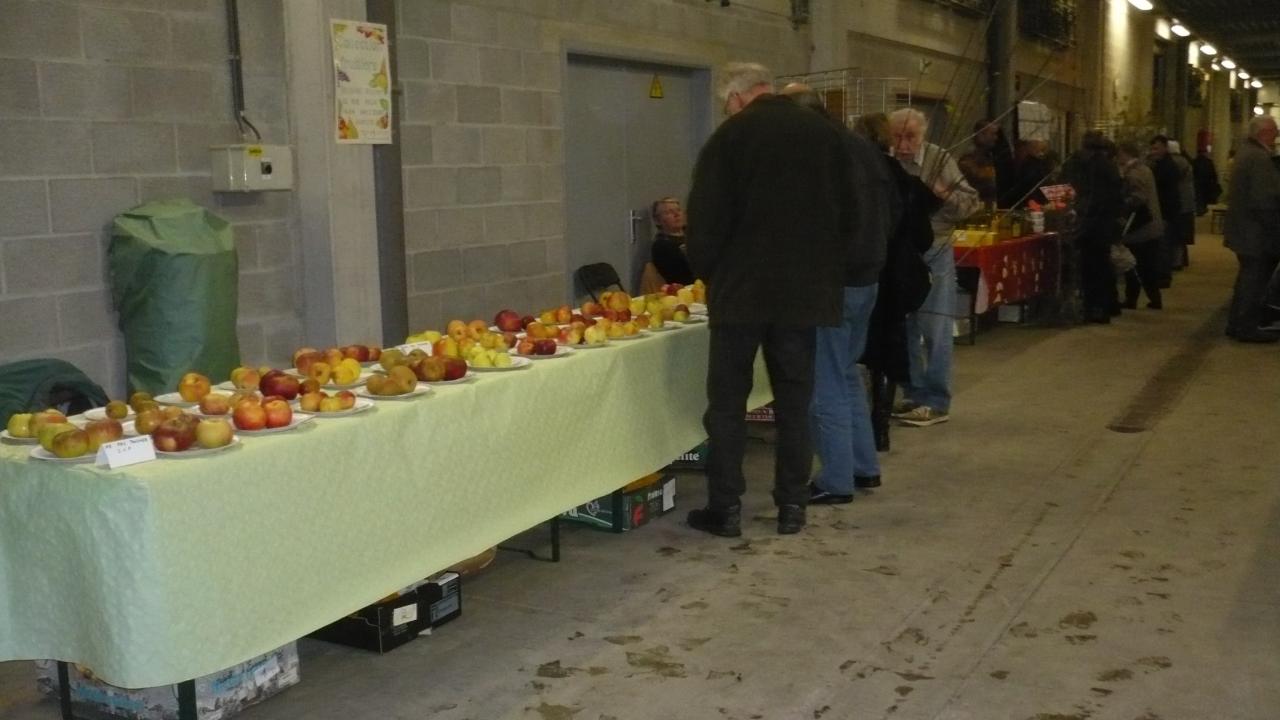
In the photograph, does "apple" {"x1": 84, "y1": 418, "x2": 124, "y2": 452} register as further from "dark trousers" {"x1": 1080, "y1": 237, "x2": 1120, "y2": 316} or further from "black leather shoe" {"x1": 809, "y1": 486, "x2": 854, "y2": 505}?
"dark trousers" {"x1": 1080, "y1": 237, "x2": 1120, "y2": 316}

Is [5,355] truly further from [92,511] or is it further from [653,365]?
[653,365]

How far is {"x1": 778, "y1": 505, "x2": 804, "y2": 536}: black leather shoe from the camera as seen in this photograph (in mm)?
4023

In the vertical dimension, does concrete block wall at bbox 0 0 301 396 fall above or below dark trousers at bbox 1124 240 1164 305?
above

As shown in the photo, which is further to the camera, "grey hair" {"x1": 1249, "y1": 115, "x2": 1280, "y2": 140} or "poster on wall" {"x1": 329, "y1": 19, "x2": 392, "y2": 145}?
"grey hair" {"x1": 1249, "y1": 115, "x2": 1280, "y2": 140}

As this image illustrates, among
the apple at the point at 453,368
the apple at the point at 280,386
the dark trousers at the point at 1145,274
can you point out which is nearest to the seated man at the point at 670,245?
the apple at the point at 453,368

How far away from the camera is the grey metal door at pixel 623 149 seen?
6.40m

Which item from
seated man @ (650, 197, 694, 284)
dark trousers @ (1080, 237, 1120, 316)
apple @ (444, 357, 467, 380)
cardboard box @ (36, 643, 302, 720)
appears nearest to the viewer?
cardboard box @ (36, 643, 302, 720)

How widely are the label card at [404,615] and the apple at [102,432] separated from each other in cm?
90

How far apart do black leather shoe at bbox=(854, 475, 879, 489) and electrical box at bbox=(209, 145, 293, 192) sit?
2.35 m

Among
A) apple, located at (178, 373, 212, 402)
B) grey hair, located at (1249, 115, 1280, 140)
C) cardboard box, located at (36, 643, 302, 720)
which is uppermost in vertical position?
grey hair, located at (1249, 115, 1280, 140)

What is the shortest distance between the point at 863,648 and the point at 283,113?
2827 millimetres

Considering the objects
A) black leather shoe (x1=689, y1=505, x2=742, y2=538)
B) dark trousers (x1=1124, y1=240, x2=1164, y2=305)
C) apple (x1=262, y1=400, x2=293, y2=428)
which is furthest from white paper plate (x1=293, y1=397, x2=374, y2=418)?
dark trousers (x1=1124, y1=240, x2=1164, y2=305)

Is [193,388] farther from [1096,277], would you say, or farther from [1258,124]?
[1096,277]

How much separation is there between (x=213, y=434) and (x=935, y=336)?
3.86 metres
